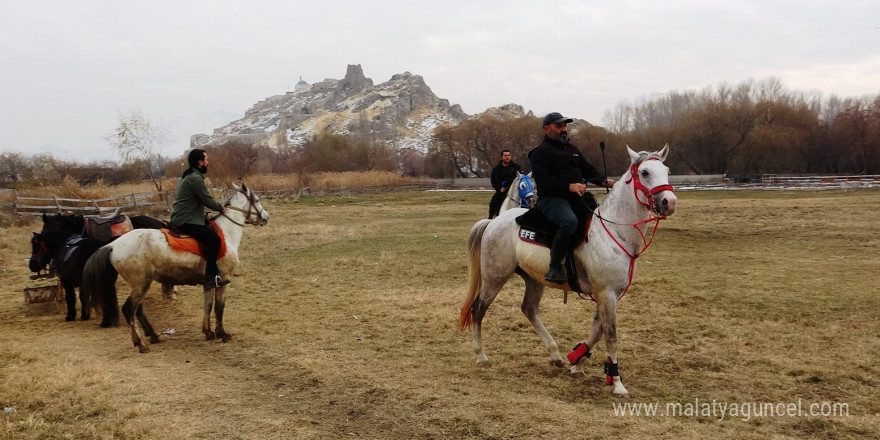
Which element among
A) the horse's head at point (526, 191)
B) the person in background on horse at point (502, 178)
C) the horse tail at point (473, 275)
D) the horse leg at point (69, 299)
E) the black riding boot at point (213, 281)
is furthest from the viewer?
the person in background on horse at point (502, 178)

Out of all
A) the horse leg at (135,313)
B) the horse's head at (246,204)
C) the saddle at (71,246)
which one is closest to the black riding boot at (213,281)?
the horse leg at (135,313)

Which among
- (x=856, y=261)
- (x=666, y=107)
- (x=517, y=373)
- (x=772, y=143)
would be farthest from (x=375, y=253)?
(x=666, y=107)

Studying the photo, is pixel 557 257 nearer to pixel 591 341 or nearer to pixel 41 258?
pixel 591 341

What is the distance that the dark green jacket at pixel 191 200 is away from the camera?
7293mm

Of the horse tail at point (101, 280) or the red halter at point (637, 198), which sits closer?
the red halter at point (637, 198)

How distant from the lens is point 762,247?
14477mm

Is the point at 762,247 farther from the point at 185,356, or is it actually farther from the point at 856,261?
the point at 185,356

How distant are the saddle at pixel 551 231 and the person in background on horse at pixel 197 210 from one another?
4398 millimetres

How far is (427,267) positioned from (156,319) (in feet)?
20.2

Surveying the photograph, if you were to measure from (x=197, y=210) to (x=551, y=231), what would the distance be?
16.5 feet

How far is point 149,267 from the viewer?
7324 mm

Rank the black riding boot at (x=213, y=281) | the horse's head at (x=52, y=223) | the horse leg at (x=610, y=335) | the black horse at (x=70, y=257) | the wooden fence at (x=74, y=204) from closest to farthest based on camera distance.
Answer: the horse leg at (x=610, y=335) < the black riding boot at (x=213, y=281) < the black horse at (x=70, y=257) < the horse's head at (x=52, y=223) < the wooden fence at (x=74, y=204)

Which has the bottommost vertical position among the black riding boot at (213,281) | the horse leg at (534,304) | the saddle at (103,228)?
the horse leg at (534,304)

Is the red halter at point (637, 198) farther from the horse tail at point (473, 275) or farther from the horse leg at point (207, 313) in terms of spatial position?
the horse leg at point (207, 313)
